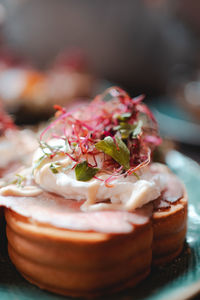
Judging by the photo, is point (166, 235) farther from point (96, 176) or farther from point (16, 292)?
point (16, 292)

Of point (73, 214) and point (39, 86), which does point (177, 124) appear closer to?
point (39, 86)

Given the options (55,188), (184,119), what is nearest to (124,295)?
(55,188)

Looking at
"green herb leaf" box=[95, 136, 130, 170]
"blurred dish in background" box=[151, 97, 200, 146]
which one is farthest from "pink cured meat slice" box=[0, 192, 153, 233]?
"blurred dish in background" box=[151, 97, 200, 146]

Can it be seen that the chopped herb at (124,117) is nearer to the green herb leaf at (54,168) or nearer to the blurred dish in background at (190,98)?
the green herb leaf at (54,168)

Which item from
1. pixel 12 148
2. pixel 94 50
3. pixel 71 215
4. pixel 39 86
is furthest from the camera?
pixel 94 50

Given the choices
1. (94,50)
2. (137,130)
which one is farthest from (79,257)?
(94,50)

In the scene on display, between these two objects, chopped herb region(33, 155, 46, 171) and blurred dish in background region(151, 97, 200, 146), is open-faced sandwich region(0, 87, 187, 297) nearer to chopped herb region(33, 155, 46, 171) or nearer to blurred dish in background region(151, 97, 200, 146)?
chopped herb region(33, 155, 46, 171)

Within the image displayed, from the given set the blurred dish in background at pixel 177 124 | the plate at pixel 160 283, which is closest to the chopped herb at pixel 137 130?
the plate at pixel 160 283
